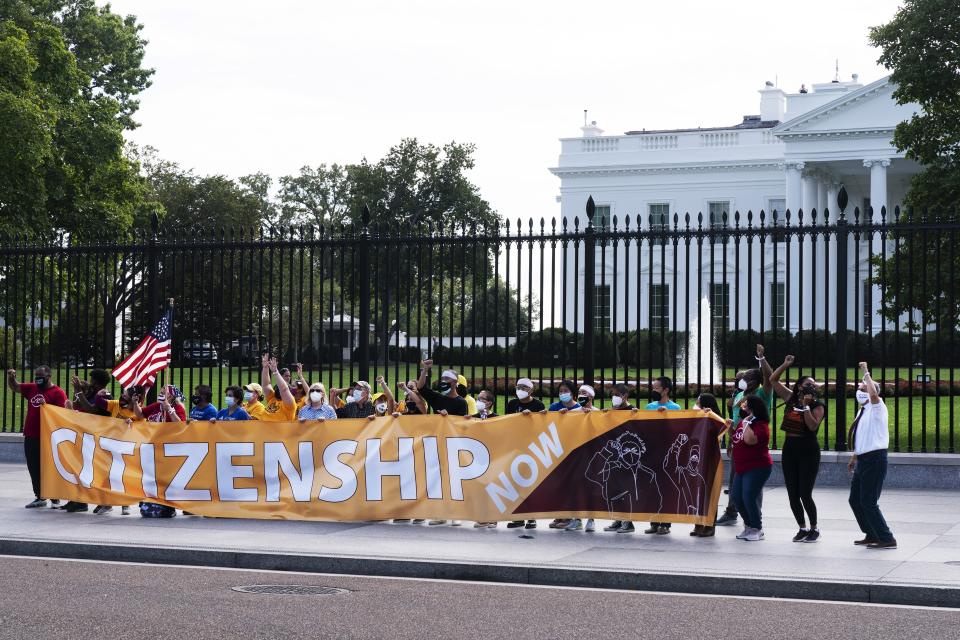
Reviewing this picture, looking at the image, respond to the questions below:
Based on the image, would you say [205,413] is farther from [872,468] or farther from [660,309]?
[660,309]

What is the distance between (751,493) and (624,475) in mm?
1328

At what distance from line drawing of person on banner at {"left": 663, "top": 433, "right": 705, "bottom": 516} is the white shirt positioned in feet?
5.37

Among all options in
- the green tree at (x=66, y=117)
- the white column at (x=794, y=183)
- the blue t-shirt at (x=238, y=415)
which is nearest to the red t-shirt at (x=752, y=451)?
the blue t-shirt at (x=238, y=415)

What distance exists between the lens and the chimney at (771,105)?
A: 69000 mm

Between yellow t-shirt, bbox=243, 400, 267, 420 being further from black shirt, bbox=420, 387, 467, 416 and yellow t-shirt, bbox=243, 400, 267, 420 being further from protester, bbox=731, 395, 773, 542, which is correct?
protester, bbox=731, 395, 773, 542

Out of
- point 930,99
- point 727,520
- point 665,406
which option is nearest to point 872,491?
point 727,520

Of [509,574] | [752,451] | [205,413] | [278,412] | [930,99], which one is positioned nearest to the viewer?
[509,574]

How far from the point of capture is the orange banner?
1212 centimetres

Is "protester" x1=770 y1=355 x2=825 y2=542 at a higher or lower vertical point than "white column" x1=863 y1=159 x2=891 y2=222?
lower

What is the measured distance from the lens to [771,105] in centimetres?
6906

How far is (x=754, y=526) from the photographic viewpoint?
37.7 ft

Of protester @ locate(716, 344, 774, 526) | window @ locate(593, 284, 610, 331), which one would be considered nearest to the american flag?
window @ locate(593, 284, 610, 331)

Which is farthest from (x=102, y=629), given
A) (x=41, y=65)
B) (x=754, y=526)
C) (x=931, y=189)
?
(x=41, y=65)

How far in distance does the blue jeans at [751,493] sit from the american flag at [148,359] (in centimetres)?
757
